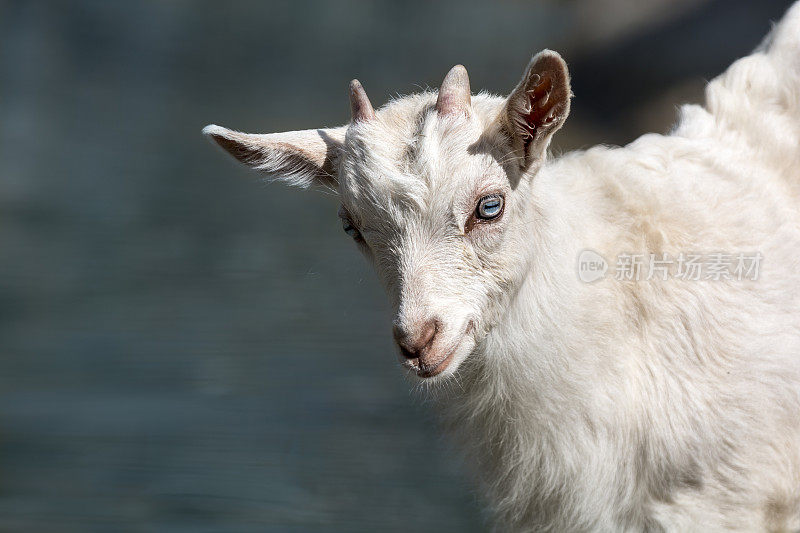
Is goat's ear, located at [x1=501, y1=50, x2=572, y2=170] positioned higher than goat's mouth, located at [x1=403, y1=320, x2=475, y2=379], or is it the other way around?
goat's ear, located at [x1=501, y1=50, x2=572, y2=170]

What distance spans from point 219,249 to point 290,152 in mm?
2767

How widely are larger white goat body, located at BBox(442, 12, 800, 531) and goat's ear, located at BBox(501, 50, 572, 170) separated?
0.16 metres

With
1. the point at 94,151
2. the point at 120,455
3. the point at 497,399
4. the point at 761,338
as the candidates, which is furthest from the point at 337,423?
the point at 94,151

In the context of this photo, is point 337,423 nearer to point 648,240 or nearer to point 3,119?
point 648,240

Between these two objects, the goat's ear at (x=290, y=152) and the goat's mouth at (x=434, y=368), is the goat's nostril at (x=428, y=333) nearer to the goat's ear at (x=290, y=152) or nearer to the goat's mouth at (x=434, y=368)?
the goat's mouth at (x=434, y=368)

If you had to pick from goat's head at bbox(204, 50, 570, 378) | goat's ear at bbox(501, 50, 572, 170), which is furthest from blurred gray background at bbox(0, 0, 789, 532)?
goat's ear at bbox(501, 50, 572, 170)

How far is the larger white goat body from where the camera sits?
Answer: 88.7 inches

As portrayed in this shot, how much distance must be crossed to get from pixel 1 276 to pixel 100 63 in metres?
1.41

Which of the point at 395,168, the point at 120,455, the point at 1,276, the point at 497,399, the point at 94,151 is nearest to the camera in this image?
the point at 395,168

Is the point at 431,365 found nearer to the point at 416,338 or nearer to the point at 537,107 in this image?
→ the point at 416,338

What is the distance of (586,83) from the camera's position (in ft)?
16.8

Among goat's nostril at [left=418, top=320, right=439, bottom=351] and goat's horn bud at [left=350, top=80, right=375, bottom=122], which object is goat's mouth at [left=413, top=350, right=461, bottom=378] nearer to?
goat's nostril at [left=418, top=320, right=439, bottom=351]

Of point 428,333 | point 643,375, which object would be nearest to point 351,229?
point 428,333

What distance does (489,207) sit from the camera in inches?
79.2
